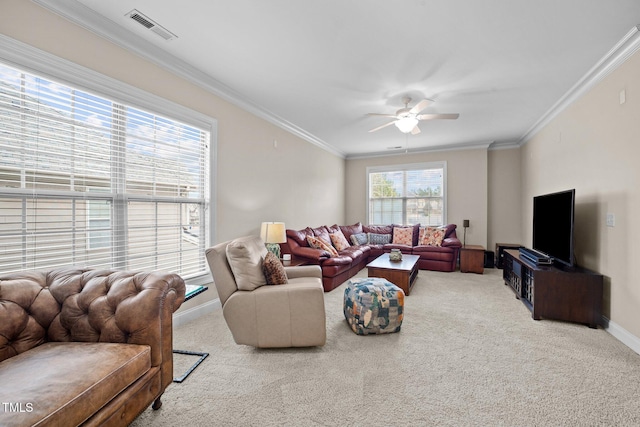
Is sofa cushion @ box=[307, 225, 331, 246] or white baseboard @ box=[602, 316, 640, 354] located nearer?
white baseboard @ box=[602, 316, 640, 354]

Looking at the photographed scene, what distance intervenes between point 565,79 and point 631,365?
2.92 metres

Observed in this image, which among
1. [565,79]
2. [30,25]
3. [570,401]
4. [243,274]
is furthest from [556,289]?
[30,25]

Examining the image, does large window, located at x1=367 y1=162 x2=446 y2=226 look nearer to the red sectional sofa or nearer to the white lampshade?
the red sectional sofa

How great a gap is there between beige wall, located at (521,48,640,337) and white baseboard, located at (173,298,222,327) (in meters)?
4.12

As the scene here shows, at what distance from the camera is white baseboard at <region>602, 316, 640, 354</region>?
2.44 meters

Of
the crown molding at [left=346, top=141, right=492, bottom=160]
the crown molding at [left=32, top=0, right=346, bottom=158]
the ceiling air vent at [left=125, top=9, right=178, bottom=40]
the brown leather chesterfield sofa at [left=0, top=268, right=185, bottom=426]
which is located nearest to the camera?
the brown leather chesterfield sofa at [left=0, top=268, right=185, bottom=426]

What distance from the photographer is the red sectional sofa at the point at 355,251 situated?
438 centimetres

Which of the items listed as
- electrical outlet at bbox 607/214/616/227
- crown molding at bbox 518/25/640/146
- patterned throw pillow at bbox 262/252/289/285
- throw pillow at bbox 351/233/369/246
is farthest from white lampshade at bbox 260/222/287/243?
crown molding at bbox 518/25/640/146

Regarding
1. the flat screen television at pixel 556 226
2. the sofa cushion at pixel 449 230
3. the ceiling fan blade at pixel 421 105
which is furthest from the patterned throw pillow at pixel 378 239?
the ceiling fan blade at pixel 421 105

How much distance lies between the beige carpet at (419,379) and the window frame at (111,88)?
4.99 feet

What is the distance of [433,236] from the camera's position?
609cm

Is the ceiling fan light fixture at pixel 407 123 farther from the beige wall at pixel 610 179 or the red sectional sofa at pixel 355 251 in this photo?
the red sectional sofa at pixel 355 251

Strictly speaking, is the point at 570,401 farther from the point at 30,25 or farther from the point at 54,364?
the point at 30,25

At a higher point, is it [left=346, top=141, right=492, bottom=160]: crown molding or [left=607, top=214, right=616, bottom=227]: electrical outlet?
[left=346, top=141, right=492, bottom=160]: crown molding
